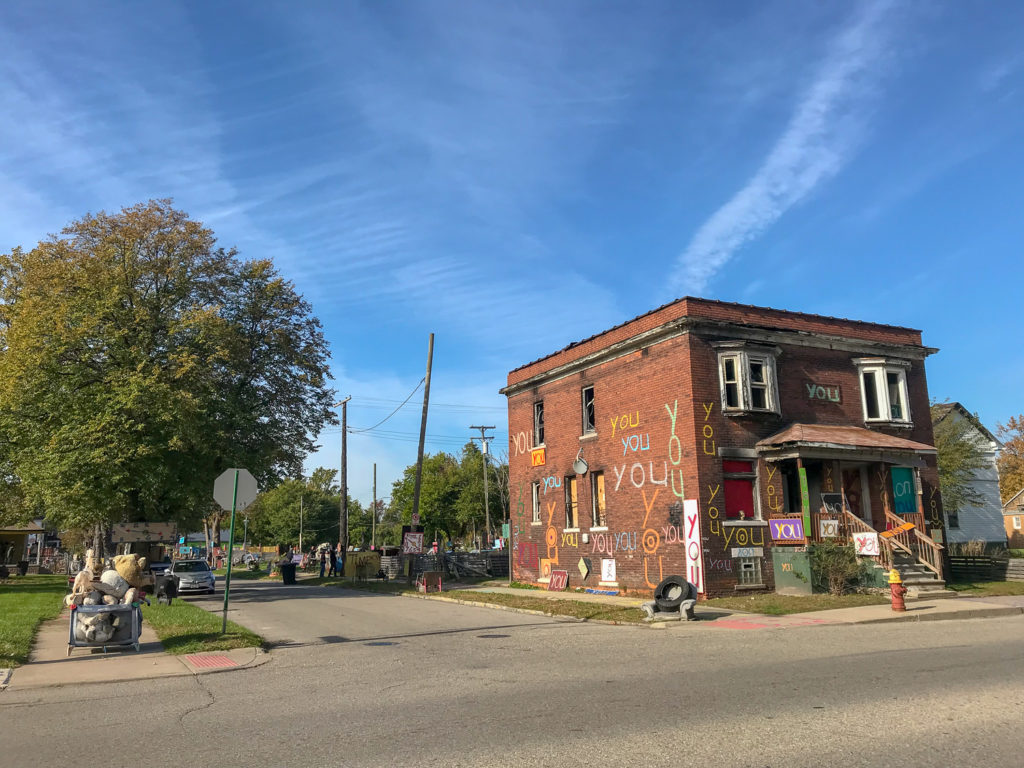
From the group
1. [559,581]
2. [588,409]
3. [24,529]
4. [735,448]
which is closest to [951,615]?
[735,448]

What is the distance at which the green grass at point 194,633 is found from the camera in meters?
12.4

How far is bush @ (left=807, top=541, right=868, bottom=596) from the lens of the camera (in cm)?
1898

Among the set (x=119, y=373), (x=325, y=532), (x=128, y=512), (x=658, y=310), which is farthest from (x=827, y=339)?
(x=325, y=532)

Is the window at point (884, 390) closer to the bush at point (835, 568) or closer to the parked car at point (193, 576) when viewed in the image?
the bush at point (835, 568)

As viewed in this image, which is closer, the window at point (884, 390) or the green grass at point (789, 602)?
the green grass at point (789, 602)

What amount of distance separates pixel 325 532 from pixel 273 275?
225ft

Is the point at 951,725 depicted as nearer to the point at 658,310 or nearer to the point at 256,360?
the point at 658,310

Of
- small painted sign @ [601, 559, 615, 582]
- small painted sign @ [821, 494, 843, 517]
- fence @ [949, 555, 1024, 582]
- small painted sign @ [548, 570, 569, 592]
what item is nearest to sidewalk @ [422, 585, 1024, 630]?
small painted sign @ [821, 494, 843, 517]

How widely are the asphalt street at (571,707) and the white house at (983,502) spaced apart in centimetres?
3656

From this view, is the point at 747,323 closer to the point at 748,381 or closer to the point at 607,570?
the point at 748,381

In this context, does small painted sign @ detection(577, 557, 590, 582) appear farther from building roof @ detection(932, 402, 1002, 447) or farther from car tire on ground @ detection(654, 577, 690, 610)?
building roof @ detection(932, 402, 1002, 447)

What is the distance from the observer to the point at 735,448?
20812 millimetres

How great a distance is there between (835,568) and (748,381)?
541cm

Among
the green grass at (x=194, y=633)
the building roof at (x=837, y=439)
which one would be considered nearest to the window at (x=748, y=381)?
the building roof at (x=837, y=439)
